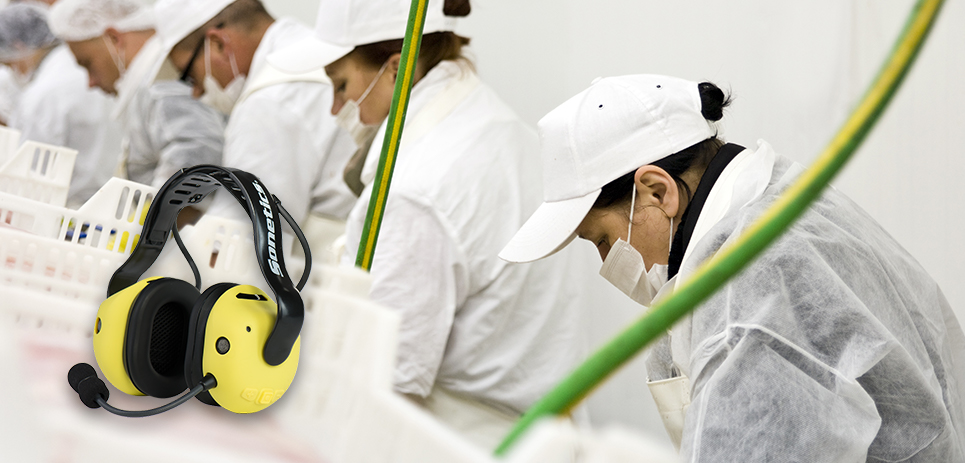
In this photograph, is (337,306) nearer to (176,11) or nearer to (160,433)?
(160,433)

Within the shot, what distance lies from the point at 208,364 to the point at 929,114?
46.8 inches

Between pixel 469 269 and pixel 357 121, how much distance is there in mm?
476

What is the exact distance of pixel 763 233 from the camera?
0.17 metres

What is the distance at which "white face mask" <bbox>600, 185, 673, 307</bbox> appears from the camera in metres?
0.94

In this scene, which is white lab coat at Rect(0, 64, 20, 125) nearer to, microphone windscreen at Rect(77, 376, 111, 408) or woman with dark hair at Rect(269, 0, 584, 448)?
woman with dark hair at Rect(269, 0, 584, 448)

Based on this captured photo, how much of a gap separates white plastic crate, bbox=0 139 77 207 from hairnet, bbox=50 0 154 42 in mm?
1848

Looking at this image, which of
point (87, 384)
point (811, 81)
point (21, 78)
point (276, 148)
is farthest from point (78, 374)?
point (21, 78)

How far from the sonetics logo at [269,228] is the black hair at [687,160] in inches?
23.9

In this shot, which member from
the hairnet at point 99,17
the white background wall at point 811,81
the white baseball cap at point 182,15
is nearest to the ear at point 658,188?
the white background wall at point 811,81

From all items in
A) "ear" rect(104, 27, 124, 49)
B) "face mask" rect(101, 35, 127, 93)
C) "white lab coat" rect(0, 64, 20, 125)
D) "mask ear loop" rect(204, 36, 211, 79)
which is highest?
"mask ear loop" rect(204, 36, 211, 79)

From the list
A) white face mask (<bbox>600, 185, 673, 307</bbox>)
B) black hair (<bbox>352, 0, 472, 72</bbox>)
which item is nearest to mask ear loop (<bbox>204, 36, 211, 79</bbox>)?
black hair (<bbox>352, 0, 472, 72</bbox>)

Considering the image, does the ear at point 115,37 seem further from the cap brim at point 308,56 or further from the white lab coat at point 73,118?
the cap brim at point 308,56

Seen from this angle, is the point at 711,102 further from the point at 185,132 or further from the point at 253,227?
the point at 185,132

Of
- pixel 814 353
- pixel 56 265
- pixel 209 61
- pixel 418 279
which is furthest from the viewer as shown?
pixel 209 61
